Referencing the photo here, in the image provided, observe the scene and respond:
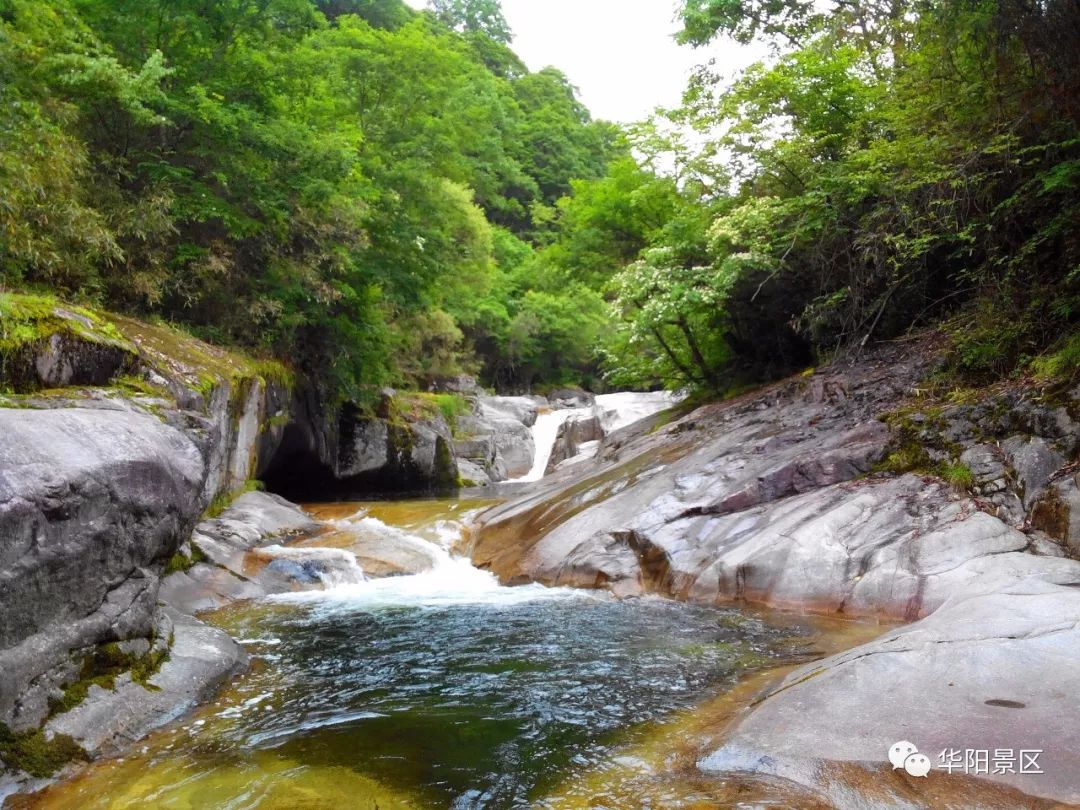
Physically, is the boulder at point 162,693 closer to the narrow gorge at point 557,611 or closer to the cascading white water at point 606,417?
the narrow gorge at point 557,611

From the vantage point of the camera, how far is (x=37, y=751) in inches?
148

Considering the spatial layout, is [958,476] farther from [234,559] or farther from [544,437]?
[544,437]

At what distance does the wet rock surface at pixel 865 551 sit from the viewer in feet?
11.6

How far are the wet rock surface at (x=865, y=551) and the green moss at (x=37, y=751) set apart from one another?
352cm

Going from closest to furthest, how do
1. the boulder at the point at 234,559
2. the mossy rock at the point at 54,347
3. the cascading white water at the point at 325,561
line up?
1. the mossy rock at the point at 54,347
2. the boulder at the point at 234,559
3. the cascading white water at the point at 325,561

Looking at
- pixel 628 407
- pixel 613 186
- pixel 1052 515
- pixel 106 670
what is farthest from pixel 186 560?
pixel 628 407

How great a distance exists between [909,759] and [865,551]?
393 centimetres

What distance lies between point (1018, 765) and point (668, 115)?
510 inches

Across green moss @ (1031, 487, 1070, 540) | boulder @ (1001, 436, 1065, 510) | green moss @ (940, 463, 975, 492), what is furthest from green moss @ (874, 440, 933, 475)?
green moss @ (1031, 487, 1070, 540)

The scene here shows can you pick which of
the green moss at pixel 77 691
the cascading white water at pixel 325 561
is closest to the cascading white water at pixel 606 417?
the cascading white water at pixel 325 561

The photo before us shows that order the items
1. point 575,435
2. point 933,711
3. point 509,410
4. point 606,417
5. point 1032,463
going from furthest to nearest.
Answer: point 509,410
point 575,435
point 606,417
point 1032,463
point 933,711

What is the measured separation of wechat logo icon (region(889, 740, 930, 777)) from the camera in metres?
3.35

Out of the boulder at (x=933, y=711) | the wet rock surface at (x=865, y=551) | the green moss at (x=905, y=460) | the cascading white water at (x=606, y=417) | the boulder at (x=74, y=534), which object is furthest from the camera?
the cascading white water at (x=606, y=417)

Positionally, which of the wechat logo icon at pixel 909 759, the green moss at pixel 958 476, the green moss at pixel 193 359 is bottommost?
the wechat logo icon at pixel 909 759
